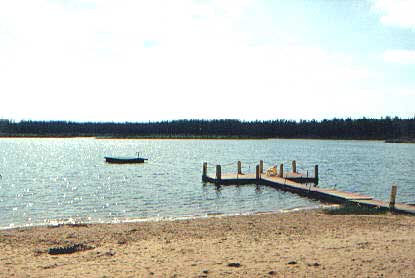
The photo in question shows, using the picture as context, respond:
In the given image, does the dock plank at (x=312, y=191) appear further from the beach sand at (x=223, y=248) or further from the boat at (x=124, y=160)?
the boat at (x=124, y=160)

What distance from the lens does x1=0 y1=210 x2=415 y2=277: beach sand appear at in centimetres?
1038

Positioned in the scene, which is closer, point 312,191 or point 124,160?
point 312,191

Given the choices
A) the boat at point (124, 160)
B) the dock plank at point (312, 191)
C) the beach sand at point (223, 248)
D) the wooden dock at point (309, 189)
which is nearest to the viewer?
the beach sand at point (223, 248)

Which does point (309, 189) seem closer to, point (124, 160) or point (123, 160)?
point (124, 160)

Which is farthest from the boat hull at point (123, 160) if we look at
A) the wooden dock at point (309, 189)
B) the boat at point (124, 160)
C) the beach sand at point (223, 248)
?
the beach sand at point (223, 248)

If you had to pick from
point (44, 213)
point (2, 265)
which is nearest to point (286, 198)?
point (44, 213)

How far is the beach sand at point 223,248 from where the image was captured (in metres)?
10.4

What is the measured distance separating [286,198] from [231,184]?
814cm

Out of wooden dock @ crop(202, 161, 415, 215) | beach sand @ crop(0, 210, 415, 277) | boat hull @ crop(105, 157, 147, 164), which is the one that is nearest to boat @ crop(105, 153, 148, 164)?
boat hull @ crop(105, 157, 147, 164)

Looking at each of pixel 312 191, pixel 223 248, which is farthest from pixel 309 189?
pixel 223 248

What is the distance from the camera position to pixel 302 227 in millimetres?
17156

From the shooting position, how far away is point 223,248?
13.2m

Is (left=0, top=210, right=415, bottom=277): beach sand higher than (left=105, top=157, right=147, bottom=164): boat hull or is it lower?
higher

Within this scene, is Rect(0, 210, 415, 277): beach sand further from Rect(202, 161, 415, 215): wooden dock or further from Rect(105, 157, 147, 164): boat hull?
Rect(105, 157, 147, 164): boat hull
